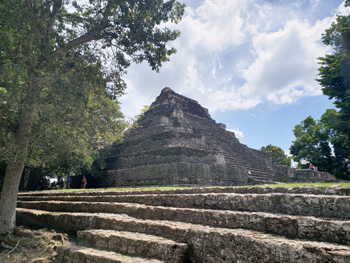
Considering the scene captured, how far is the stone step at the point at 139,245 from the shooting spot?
3.51m

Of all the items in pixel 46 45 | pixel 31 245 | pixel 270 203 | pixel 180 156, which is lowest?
pixel 31 245

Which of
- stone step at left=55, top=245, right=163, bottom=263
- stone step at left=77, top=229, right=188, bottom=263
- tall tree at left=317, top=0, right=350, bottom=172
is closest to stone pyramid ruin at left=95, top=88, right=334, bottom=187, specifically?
tall tree at left=317, top=0, right=350, bottom=172

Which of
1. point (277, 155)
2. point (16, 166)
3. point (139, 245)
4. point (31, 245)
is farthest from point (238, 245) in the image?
point (277, 155)

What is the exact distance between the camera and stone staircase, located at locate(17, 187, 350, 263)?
2924 mm

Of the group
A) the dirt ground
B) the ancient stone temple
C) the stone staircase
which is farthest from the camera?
the ancient stone temple

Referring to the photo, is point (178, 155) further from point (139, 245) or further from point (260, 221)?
point (260, 221)

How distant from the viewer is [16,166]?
6281mm

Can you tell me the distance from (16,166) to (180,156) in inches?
295

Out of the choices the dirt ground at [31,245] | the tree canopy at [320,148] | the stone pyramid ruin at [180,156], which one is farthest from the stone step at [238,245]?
the tree canopy at [320,148]

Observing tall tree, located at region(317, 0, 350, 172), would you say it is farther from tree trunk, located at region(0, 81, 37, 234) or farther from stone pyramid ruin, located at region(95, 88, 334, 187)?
tree trunk, located at region(0, 81, 37, 234)

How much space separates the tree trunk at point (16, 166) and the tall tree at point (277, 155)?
39.7 metres

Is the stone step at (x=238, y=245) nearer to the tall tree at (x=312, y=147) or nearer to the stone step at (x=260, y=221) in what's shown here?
the stone step at (x=260, y=221)

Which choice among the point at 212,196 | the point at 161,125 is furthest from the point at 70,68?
the point at 161,125

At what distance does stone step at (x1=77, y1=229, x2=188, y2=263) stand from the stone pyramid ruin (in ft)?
21.6
